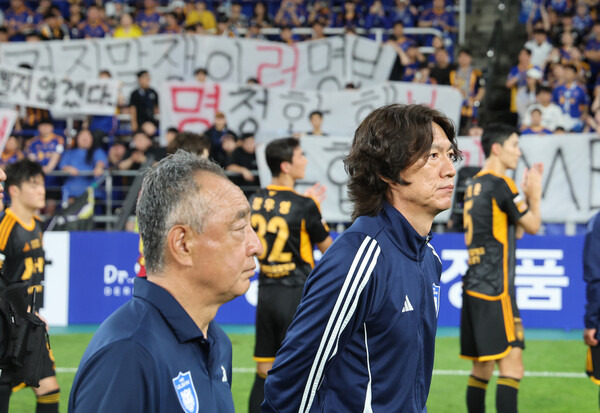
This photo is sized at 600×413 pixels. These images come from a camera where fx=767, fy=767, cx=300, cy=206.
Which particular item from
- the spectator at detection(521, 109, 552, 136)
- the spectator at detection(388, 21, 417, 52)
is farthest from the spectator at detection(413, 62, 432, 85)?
the spectator at detection(521, 109, 552, 136)

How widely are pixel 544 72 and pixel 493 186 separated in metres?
10.0

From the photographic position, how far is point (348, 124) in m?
13.6

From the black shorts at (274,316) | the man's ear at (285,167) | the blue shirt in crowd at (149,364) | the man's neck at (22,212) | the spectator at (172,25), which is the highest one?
the spectator at (172,25)

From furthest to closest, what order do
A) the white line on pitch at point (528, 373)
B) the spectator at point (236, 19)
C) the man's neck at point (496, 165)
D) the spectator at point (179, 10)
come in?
the spectator at point (179, 10), the spectator at point (236, 19), the white line on pitch at point (528, 373), the man's neck at point (496, 165)

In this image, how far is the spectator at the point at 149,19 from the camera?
17531 mm

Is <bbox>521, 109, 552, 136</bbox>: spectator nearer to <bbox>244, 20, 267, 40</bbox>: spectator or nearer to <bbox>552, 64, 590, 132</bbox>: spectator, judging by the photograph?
<bbox>552, 64, 590, 132</bbox>: spectator

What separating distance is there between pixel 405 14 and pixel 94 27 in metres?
7.02

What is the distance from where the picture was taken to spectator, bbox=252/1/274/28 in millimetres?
17656

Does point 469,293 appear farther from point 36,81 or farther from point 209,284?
point 36,81

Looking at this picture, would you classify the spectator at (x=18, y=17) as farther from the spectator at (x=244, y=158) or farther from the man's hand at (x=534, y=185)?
the man's hand at (x=534, y=185)

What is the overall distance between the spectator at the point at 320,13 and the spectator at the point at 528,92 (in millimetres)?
5325

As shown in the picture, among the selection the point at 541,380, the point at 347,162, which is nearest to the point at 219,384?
the point at 347,162

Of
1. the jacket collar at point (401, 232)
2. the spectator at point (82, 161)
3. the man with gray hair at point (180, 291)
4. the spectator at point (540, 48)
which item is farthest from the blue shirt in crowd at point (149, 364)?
the spectator at point (540, 48)

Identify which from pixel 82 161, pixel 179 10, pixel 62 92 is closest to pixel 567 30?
pixel 179 10
